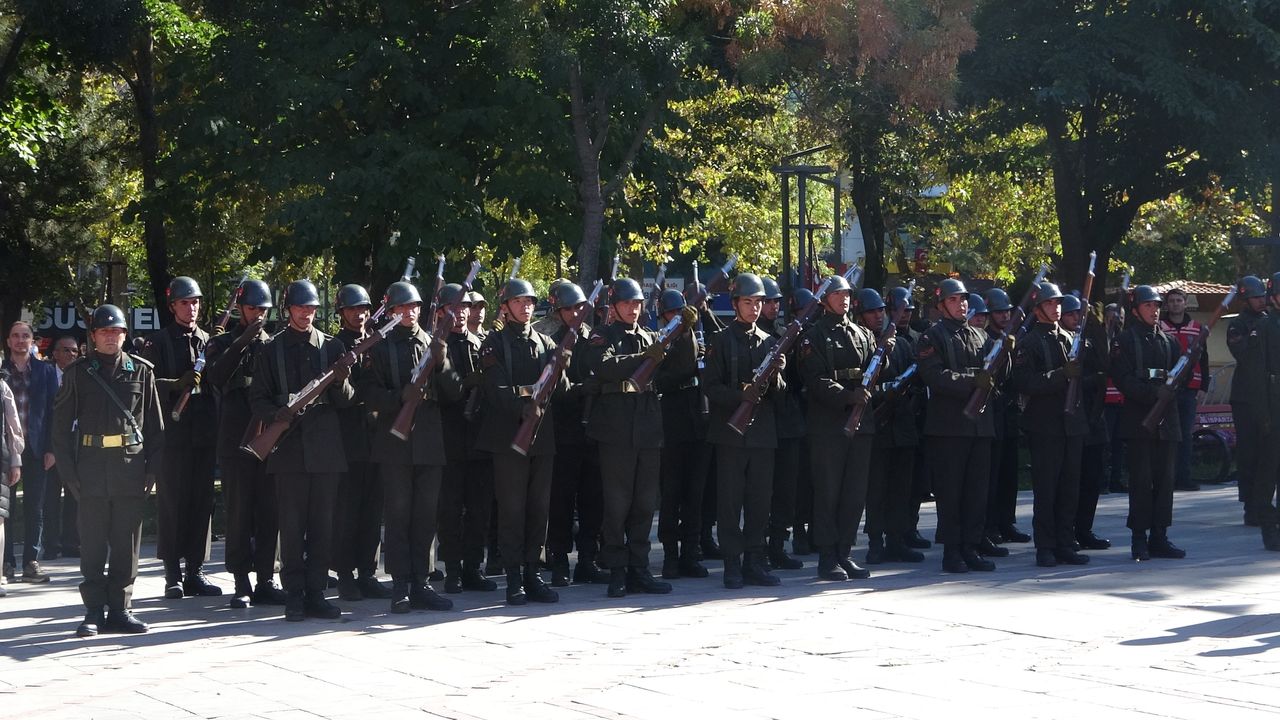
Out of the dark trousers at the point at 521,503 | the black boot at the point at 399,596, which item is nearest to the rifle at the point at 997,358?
the dark trousers at the point at 521,503

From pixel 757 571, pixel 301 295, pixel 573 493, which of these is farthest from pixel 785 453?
pixel 301 295

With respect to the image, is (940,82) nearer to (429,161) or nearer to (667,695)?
(429,161)

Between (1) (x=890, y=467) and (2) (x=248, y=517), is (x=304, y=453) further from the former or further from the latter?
(1) (x=890, y=467)

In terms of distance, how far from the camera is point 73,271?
36.0 meters

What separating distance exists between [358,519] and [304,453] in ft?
3.58

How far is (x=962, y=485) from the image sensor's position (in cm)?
1255

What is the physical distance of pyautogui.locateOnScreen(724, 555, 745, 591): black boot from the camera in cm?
1166

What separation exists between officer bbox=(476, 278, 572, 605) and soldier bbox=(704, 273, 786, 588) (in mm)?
1181

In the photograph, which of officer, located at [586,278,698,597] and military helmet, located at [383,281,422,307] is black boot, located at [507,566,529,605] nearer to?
officer, located at [586,278,698,597]

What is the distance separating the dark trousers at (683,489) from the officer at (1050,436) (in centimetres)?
248

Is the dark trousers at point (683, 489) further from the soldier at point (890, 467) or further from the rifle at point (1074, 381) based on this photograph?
the rifle at point (1074, 381)

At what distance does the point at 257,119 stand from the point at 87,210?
13.4 meters

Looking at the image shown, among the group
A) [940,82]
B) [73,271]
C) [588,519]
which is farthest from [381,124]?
[73,271]

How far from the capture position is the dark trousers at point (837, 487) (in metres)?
12.0
